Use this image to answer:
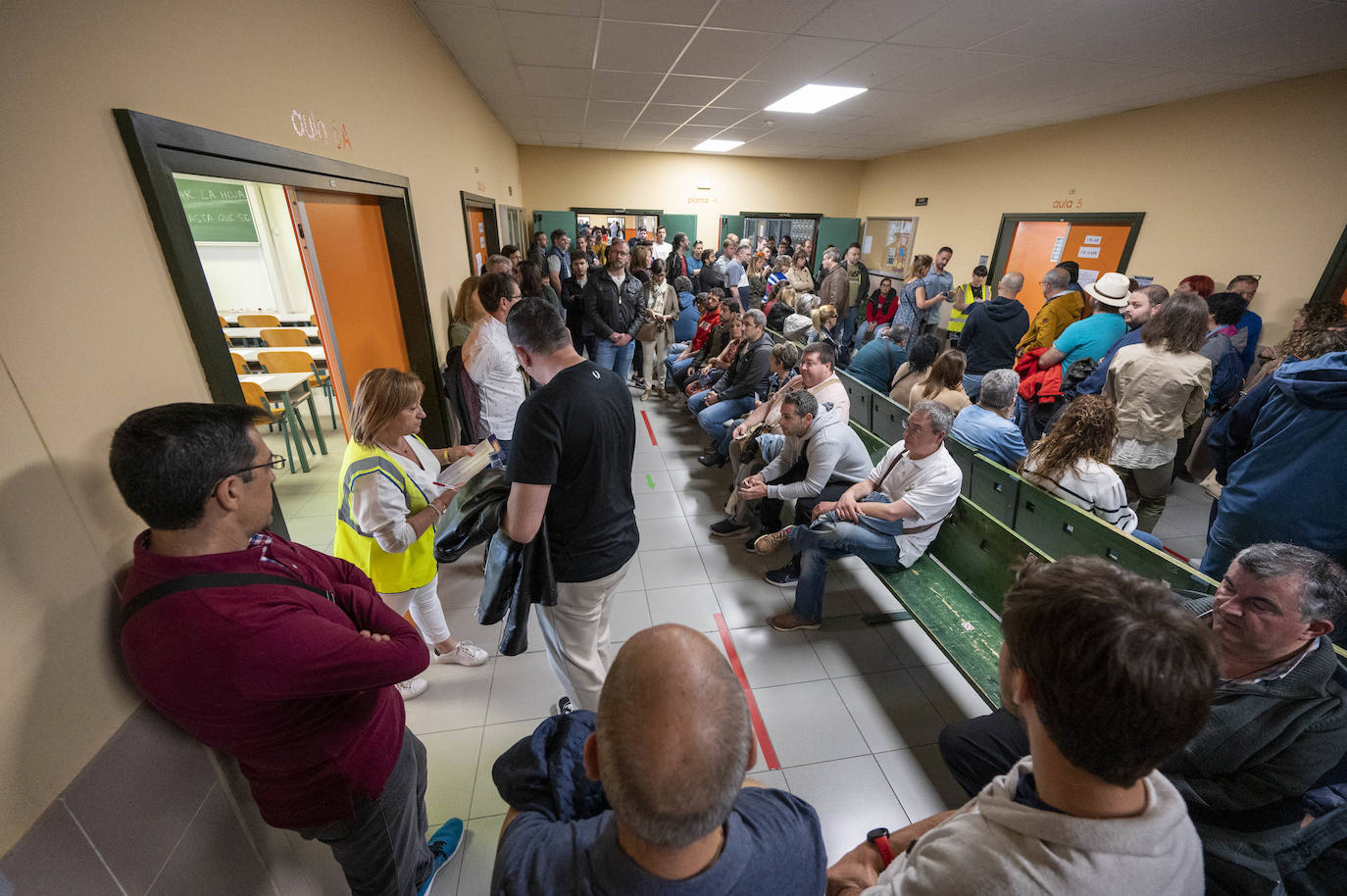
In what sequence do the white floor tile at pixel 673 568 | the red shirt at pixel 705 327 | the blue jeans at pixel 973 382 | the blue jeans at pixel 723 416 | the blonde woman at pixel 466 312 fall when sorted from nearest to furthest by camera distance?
the white floor tile at pixel 673 568 → the blonde woman at pixel 466 312 → the blue jeans at pixel 723 416 → the blue jeans at pixel 973 382 → the red shirt at pixel 705 327

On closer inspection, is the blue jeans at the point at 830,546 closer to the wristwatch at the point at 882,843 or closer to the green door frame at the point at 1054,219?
the wristwatch at the point at 882,843

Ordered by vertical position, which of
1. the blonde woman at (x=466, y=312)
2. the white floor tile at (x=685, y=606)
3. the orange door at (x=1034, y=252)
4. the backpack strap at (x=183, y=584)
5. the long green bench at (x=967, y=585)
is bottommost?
the white floor tile at (x=685, y=606)

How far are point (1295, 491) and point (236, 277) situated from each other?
11619 millimetres

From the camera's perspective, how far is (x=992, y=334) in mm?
4902

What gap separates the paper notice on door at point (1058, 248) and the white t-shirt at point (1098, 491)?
607 cm

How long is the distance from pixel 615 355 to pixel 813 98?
371 cm

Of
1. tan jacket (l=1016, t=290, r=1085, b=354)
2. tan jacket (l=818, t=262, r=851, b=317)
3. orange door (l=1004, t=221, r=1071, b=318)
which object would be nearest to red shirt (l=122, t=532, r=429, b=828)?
tan jacket (l=1016, t=290, r=1085, b=354)

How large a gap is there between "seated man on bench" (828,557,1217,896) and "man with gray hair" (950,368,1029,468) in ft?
8.33

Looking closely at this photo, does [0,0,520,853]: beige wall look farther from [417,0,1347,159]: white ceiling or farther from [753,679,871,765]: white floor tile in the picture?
[417,0,1347,159]: white ceiling

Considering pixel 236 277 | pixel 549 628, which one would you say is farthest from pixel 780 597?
pixel 236 277

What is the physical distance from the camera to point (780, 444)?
3805 millimetres

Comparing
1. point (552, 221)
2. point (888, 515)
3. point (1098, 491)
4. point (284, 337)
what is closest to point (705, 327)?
point (888, 515)

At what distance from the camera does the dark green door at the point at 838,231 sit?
11867 mm

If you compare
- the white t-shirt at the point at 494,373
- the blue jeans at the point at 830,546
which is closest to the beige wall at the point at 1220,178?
the blue jeans at the point at 830,546
